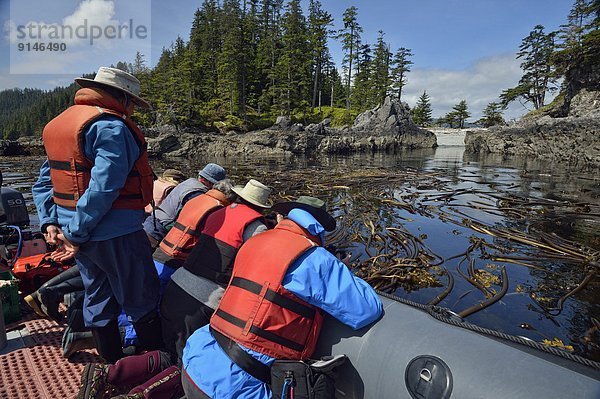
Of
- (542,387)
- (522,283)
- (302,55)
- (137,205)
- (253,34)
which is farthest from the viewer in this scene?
(253,34)

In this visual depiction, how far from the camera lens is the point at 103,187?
2.38 metres

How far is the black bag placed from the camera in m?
2.09

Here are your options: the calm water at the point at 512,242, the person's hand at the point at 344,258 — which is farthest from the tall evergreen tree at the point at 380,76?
the person's hand at the point at 344,258

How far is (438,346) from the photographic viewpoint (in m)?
2.16

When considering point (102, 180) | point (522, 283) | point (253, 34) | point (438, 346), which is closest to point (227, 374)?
point (438, 346)

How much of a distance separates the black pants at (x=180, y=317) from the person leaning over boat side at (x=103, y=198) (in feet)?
0.60

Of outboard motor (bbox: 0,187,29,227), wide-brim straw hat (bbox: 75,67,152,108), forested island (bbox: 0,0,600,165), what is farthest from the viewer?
forested island (bbox: 0,0,600,165)

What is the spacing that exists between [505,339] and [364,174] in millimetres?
15649

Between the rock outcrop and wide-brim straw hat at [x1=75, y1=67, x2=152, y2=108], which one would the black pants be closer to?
wide-brim straw hat at [x1=75, y1=67, x2=152, y2=108]

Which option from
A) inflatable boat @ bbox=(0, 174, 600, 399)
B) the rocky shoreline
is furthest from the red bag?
the rocky shoreline

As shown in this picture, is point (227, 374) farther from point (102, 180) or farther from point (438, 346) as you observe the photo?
point (102, 180)

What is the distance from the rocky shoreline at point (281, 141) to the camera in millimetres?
36062

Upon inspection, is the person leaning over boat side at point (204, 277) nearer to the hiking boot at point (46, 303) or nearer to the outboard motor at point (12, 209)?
the hiking boot at point (46, 303)

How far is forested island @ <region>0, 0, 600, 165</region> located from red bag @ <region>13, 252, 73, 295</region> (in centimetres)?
3294
